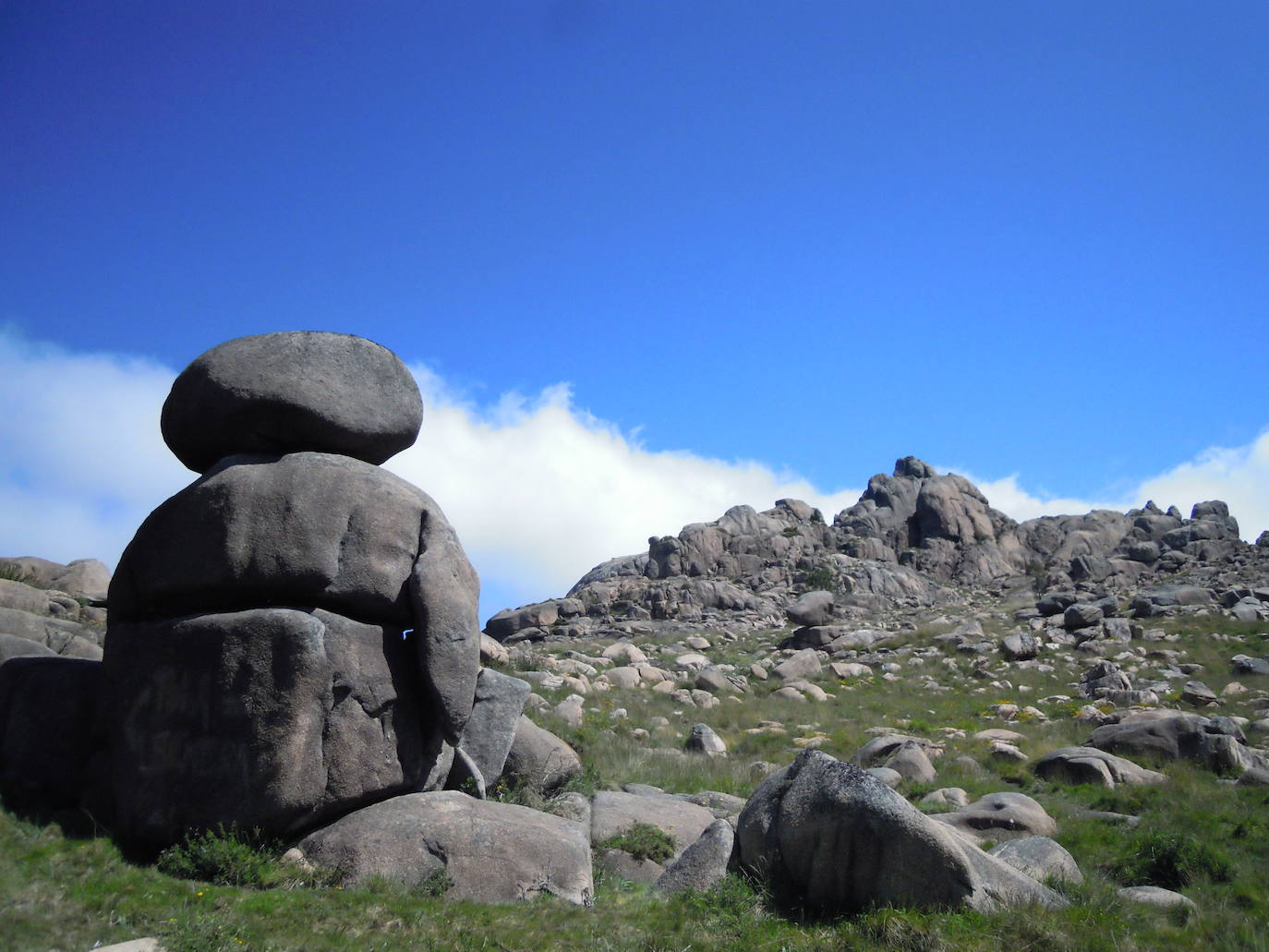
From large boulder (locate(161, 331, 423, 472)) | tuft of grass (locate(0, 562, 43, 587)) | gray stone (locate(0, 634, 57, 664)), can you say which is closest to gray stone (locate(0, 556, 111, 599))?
tuft of grass (locate(0, 562, 43, 587))

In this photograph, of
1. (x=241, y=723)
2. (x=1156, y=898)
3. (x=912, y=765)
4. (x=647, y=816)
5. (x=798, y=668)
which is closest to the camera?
(x=241, y=723)

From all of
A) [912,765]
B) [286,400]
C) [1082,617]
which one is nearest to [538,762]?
[286,400]

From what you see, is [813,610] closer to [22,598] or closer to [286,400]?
[22,598]

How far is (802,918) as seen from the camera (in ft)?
28.7

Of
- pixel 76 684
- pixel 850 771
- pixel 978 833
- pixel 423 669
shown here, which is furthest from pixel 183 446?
pixel 978 833

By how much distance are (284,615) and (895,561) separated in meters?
64.2

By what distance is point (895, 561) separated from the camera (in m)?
68.8

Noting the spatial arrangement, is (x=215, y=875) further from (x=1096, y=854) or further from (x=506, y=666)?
(x=506, y=666)

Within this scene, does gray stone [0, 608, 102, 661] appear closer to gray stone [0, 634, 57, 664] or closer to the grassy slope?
gray stone [0, 634, 57, 664]

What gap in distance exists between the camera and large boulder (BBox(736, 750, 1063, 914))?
837cm

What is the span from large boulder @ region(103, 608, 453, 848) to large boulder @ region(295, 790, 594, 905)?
15.0 inches

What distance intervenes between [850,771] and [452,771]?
4.87 metres

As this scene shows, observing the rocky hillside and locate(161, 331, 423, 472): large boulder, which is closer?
locate(161, 331, 423, 472): large boulder

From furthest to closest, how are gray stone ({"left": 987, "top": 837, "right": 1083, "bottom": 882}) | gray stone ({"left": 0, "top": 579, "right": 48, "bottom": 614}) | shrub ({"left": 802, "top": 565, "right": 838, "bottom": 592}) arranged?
shrub ({"left": 802, "top": 565, "right": 838, "bottom": 592}) < gray stone ({"left": 0, "top": 579, "right": 48, "bottom": 614}) < gray stone ({"left": 987, "top": 837, "right": 1083, "bottom": 882})
